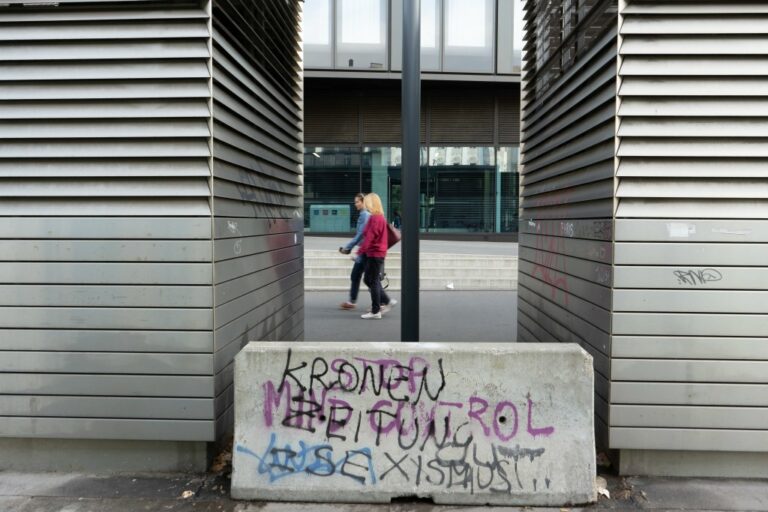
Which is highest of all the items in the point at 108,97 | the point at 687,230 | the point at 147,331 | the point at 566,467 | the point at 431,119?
the point at 431,119

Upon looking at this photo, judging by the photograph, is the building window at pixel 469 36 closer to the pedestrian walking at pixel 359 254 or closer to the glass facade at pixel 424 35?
the glass facade at pixel 424 35

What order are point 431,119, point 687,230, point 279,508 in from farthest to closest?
point 431,119, point 687,230, point 279,508

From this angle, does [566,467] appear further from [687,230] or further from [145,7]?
[145,7]

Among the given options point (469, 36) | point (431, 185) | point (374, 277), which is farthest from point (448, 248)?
point (374, 277)

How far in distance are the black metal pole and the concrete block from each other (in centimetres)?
114

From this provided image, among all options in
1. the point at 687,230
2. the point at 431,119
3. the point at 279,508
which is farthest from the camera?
the point at 431,119

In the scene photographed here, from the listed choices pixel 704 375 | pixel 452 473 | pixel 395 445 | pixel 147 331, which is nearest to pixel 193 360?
pixel 147 331

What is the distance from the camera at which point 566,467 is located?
353cm

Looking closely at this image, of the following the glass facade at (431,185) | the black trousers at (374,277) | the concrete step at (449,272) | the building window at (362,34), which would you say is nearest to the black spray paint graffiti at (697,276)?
the black trousers at (374,277)

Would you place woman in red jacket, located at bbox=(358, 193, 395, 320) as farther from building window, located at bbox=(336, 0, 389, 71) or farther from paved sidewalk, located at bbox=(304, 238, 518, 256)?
building window, located at bbox=(336, 0, 389, 71)

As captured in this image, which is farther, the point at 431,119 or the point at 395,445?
the point at 431,119

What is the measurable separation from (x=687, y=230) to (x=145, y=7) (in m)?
3.81

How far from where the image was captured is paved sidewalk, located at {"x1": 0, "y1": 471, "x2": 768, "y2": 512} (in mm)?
3498

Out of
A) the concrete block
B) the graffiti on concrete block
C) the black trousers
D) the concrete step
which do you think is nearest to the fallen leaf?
the concrete block
